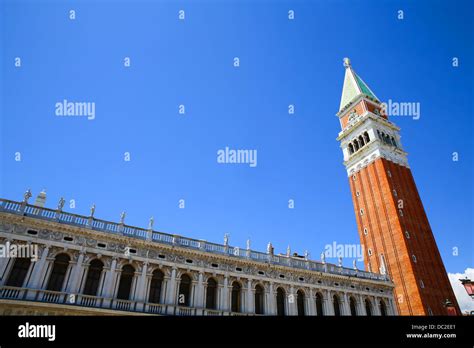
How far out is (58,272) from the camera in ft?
64.1

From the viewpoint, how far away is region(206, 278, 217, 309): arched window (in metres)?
23.6

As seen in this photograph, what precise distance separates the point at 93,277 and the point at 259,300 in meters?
13.1

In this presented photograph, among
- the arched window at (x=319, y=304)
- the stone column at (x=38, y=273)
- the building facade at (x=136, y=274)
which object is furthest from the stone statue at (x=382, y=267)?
the stone column at (x=38, y=273)

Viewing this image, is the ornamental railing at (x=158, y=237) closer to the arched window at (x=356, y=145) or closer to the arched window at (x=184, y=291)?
the arched window at (x=184, y=291)

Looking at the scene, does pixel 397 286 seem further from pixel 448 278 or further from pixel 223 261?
pixel 223 261

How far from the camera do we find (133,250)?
22.0 metres

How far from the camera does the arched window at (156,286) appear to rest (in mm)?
21734

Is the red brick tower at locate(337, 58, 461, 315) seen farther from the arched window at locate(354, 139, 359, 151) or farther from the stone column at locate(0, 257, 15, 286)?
the stone column at locate(0, 257, 15, 286)

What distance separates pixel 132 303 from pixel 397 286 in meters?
30.4

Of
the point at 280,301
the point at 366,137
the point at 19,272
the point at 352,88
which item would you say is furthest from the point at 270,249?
the point at 352,88

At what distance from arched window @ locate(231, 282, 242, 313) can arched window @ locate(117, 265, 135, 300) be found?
26.7 feet

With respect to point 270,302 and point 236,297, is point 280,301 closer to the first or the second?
point 270,302

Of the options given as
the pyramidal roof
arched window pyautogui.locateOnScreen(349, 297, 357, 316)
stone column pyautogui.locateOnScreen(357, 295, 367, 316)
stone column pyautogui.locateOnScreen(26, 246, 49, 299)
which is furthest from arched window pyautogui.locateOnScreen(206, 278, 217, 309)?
the pyramidal roof

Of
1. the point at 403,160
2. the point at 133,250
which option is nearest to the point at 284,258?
the point at 133,250
